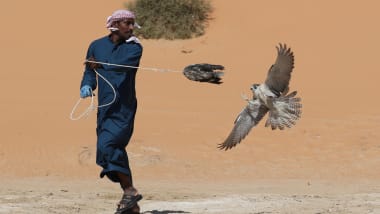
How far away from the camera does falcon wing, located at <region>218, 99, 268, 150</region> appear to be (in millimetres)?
8695

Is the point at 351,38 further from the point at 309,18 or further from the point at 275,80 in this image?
the point at 275,80

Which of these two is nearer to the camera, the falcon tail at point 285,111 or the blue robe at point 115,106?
the blue robe at point 115,106

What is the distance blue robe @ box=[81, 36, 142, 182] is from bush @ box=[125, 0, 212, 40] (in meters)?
12.9

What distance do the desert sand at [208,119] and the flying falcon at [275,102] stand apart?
0.76 metres

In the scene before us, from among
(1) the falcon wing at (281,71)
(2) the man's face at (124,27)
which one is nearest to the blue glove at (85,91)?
(2) the man's face at (124,27)

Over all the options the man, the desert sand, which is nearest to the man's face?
the man

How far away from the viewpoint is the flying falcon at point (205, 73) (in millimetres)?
7539

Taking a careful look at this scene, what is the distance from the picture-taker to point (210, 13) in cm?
2159

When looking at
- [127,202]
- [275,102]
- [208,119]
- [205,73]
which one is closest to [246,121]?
[275,102]

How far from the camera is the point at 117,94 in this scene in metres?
7.32

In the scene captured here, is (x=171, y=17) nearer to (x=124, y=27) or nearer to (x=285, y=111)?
(x=285, y=111)

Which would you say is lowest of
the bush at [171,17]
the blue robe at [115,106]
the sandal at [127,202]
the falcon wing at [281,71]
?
the sandal at [127,202]

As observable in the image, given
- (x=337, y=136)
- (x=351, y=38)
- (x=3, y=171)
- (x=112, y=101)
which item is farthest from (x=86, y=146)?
(x=351, y=38)

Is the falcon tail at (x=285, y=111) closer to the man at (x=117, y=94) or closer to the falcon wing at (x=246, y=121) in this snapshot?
the falcon wing at (x=246, y=121)
